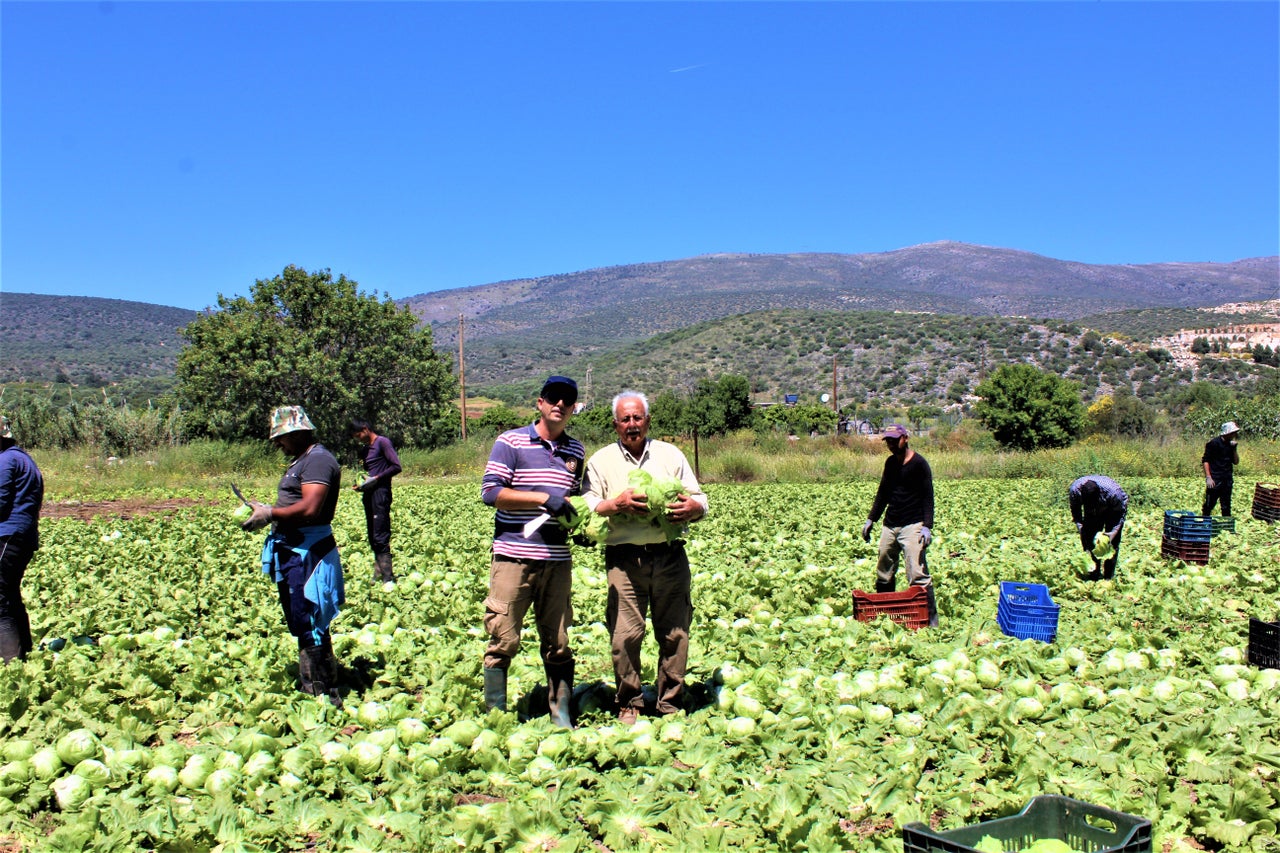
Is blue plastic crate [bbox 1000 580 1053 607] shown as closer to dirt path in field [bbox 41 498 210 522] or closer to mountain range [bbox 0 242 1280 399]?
dirt path in field [bbox 41 498 210 522]

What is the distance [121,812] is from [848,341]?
77675 millimetres

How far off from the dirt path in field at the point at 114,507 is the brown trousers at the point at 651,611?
14.4 meters

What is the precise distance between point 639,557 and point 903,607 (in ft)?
10.9

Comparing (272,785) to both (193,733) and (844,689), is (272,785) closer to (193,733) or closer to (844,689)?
(193,733)

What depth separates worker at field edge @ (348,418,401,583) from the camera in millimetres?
8977

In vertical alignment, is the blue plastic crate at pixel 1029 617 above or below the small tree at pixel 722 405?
below

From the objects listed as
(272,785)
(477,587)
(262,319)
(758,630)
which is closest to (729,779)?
(272,785)

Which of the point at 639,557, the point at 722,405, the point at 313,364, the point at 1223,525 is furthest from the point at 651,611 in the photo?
the point at 722,405

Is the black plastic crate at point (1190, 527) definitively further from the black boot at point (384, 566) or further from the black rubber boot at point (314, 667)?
the black rubber boot at point (314, 667)

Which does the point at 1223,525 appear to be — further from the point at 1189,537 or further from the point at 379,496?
the point at 379,496

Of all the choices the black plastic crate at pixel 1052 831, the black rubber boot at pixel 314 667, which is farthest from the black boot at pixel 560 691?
the black plastic crate at pixel 1052 831

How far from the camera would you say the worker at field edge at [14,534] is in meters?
6.01

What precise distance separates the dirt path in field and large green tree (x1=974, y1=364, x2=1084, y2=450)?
34084mm

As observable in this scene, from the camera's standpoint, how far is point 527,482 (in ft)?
15.7
